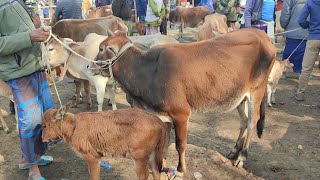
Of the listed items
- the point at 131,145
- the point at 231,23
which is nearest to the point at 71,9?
the point at 231,23

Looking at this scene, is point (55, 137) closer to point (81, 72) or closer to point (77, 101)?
point (81, 72)

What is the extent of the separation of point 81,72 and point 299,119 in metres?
4.42

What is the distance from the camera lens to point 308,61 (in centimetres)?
780

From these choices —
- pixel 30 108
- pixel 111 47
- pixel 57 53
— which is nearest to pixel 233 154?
pixel 111 47

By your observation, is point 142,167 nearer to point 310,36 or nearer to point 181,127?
point 181,127

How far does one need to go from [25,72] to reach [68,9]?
274 inches

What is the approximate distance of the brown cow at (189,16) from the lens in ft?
53.1

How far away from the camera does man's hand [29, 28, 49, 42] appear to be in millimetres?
3883

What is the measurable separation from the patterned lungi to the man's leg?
5.78m

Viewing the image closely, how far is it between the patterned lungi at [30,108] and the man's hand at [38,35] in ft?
1.94

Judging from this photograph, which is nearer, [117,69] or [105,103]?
[117,69]

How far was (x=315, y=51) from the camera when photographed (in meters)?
7.68

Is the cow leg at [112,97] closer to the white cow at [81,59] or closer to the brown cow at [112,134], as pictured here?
the white cow at [81,59]

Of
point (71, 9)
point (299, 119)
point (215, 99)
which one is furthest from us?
point (71, 9)
